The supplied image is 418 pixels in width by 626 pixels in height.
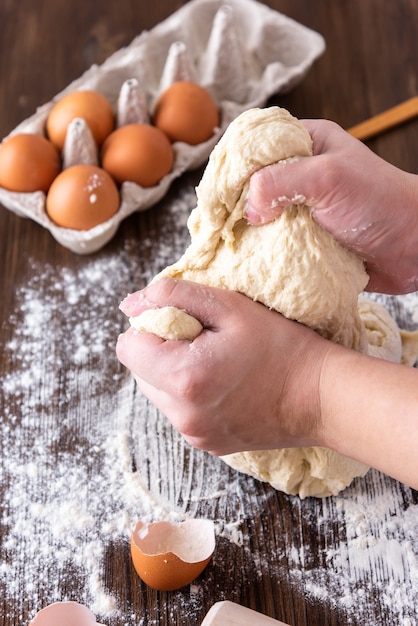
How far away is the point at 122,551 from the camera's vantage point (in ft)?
3.71

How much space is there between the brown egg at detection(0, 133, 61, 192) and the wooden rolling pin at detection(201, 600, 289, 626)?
0.88 meters

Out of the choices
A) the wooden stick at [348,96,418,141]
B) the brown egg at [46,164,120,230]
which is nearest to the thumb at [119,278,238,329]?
the brown egg at [46,164,120,230]

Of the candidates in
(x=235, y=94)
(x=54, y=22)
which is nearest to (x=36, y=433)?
(x=235, y=94)

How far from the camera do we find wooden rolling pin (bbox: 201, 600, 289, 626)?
37.9 inches

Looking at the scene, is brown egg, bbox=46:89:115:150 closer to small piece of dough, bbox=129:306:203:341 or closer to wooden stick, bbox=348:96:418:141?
wooden stick, bbox=348:96:418:141

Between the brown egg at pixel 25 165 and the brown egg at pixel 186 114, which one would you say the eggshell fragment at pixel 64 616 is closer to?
the brown egg at pixel 25 165

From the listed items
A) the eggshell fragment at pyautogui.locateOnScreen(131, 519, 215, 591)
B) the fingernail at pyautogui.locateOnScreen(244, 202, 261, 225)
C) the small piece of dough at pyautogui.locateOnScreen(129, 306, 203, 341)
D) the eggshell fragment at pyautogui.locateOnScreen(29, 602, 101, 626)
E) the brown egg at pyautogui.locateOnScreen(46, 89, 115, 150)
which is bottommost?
the eggshell fragment at pyautogui.locateOnScreen(131, 519, 215, 591)

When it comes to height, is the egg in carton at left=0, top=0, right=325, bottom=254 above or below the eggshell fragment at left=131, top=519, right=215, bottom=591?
above

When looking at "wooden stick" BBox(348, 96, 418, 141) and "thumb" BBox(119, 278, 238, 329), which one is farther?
"wooden stick" BBox(348, 96, 418, 141)

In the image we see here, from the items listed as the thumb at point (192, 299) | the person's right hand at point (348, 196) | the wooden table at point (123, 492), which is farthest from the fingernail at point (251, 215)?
the wooden table at point (123, 492)

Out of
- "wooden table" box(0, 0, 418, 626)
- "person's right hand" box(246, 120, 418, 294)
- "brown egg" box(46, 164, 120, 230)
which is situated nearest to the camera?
"person's right hand" box(246, 120, 418, 294)

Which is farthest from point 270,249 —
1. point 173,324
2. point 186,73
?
point 186,73

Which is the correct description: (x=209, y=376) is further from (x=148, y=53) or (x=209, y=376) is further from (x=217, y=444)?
(x=148, y=53)

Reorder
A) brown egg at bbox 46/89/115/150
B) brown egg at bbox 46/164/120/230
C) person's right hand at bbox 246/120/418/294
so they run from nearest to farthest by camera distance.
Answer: person's right hand at bbox 246/120/418/294
brown egg at bbox 46/164/120/230
brown egg at bbox 46/89/115/150
